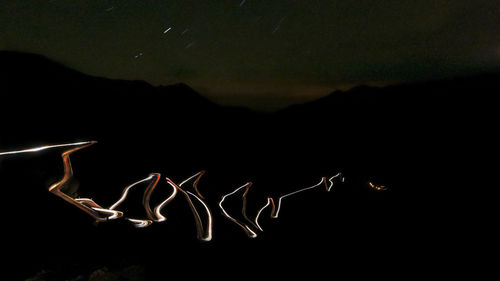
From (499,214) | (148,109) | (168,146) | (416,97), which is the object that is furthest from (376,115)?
(499,214)

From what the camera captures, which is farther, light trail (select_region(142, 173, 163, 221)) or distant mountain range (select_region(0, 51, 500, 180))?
distant mountain range (select_region(0, 51, 500, 180))

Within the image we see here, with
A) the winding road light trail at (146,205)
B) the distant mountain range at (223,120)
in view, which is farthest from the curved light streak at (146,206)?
the distant mountain range at (223,120)

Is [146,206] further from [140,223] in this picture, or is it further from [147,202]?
[140,223]

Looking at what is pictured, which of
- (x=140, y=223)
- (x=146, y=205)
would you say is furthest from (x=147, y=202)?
(x=140, y=223)

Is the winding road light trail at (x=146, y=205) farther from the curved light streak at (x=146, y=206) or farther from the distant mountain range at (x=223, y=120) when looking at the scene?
the distant mountain range at (x=223, y=120)

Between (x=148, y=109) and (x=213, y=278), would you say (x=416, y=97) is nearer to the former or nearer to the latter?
(x=148, y=109)

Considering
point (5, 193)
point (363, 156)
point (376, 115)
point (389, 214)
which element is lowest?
point (389, 214)

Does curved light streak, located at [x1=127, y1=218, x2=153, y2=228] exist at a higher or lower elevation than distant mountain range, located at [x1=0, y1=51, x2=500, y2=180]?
lower

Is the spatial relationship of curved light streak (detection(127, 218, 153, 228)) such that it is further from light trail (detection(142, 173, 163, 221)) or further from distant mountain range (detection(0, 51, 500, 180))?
distant mountain range (detection(0, 51, 500, 180))

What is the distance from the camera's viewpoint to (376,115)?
91.4m

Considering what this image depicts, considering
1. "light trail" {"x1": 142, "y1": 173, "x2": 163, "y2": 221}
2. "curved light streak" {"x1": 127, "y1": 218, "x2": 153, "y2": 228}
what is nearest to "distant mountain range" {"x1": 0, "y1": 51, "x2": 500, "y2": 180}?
"light trail" {"x1": 142, "y1": 173, "x2": 163, "y2": 221}

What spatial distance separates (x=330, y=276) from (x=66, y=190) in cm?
558

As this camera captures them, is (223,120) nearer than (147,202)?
No

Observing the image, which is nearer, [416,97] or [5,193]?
[5,193]
